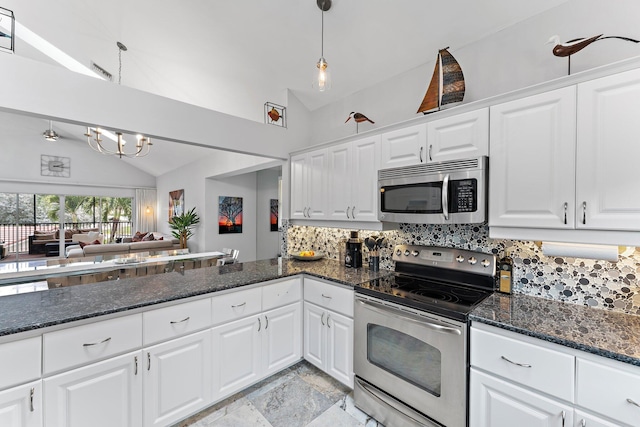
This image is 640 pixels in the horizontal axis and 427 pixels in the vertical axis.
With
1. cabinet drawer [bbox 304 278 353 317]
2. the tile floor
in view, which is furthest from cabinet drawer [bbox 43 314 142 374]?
cabinet drawer [bbox 304 278 353 317]

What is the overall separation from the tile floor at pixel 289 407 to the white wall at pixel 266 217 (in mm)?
4230

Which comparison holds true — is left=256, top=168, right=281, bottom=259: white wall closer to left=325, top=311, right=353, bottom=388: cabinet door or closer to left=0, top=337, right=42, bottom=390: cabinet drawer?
left=325, top=311, right=353, bottom=388: cabinet door

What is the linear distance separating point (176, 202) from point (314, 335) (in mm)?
6540

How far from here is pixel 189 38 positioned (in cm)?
275

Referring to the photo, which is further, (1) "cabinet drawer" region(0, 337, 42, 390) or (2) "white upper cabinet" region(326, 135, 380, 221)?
(2) "white upper cabinet" region(326, 135, 380, 221)

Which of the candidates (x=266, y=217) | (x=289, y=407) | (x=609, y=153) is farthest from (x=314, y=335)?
(x=266, y=217)

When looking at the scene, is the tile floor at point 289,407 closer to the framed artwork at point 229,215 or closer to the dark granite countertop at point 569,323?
the dark granite countertop at point 569,323

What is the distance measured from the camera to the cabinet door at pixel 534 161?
146 cm

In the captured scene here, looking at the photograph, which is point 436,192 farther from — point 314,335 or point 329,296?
point 314,335

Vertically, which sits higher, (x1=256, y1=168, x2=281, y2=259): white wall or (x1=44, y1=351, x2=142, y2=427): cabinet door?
(x1=256, y1=168, x2=281, y2=259): white wall

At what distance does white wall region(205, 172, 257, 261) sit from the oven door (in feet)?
15.7

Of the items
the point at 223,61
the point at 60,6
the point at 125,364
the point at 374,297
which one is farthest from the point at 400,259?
the point at 60,6

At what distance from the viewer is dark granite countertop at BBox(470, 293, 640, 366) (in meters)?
1.14

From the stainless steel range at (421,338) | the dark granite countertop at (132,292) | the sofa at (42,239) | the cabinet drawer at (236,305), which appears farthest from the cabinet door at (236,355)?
the sofa at (42,239)
